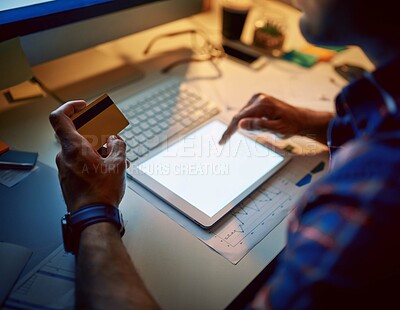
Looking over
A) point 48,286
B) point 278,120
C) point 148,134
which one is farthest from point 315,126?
point 48,286

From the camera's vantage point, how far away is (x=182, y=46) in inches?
43.3

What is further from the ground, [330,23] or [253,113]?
[330,23]

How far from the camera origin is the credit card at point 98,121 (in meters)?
0.61

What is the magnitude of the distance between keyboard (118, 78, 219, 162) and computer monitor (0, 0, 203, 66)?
0.55 ft

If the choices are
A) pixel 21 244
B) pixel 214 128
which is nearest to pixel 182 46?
pixel 214 128

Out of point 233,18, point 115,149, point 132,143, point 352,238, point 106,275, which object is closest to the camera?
point 352,238

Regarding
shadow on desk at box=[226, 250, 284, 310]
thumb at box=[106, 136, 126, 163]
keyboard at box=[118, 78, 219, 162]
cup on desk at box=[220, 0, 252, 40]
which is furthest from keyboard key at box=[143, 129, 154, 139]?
cup on desk at box=[220, 0, 252, 40]

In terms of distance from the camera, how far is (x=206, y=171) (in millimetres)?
681

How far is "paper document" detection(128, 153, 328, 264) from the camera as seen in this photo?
0.58 metres

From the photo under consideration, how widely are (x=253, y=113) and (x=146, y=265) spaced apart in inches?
15.5

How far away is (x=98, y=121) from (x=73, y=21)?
26 cm

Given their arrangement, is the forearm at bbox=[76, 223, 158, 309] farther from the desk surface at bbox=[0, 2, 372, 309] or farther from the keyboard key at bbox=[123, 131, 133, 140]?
the keyboard key at bbox=[123, 131, 133, 140]

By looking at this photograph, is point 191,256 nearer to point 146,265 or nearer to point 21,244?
point 146,265

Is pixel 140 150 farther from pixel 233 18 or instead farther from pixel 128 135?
pixel 233 18
